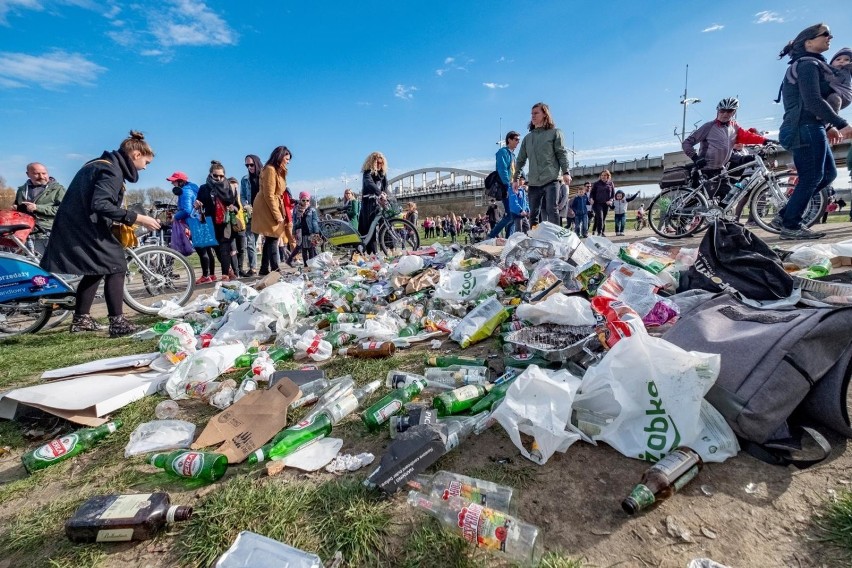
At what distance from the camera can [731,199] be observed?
4836 mm

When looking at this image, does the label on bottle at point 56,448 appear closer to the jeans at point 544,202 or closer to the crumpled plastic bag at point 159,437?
the crumpled plastic bag at point 159,437

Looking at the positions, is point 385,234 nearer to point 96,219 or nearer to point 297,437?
point 96,219

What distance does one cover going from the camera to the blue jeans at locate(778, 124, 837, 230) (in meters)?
3.91

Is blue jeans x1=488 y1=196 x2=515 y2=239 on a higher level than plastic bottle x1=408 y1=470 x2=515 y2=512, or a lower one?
higher

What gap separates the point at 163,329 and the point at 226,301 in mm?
760

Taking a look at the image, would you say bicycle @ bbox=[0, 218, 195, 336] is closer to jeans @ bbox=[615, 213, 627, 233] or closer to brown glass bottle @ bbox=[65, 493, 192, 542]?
brown glass bottle @ bbox=[65, 493, 192, 542]

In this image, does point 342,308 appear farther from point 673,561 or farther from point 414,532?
point 673,561

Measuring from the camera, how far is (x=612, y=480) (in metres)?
1.23

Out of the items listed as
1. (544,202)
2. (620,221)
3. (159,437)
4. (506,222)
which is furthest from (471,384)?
(620,221)

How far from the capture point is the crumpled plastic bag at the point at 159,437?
1.62 meters

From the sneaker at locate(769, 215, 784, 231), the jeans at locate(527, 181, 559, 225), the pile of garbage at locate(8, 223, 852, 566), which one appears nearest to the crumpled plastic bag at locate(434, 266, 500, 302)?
the pile of garbage at locate(8, 223, 852, 566)

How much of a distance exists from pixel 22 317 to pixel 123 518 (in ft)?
13.6

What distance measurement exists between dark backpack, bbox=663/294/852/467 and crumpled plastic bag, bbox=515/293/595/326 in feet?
2.61

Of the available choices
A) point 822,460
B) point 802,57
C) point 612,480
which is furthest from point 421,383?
point 802,57
